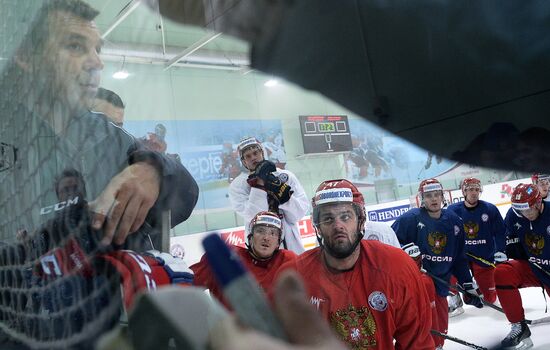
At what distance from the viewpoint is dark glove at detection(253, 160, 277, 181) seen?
28 centimetres

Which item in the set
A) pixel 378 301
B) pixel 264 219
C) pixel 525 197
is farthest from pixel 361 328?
pixel 525 197

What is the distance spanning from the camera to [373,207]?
0.29 m

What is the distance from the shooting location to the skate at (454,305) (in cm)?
47

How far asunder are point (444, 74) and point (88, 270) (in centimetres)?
21

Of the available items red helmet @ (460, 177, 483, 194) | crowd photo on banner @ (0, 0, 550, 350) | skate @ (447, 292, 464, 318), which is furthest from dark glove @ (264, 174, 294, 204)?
skate @ (447, 292, 464, 318)

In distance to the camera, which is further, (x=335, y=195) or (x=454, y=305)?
(x=454, y=305)

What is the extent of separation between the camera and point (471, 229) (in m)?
0.29

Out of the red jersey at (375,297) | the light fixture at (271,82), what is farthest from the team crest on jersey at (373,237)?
the light fixture at (271,82)

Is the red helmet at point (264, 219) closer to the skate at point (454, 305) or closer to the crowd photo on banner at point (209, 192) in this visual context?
the crowd photo on banner at point (209, 192)

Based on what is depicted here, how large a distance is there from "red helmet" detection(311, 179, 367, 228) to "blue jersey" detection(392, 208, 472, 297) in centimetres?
3

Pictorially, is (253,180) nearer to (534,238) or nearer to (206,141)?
(206,141)

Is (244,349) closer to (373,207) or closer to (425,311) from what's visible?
(373,207)

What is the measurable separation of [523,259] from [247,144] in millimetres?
241

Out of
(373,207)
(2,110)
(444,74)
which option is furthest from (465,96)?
(2,110)
